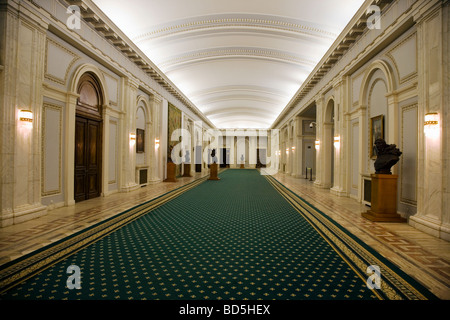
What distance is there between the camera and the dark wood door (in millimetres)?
6602

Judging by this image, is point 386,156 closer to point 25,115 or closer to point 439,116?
point 439,116

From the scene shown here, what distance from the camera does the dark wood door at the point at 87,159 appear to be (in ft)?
21.7

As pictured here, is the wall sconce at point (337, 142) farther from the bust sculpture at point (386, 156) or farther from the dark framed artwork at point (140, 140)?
the dark framed artwork at point (140, 140)

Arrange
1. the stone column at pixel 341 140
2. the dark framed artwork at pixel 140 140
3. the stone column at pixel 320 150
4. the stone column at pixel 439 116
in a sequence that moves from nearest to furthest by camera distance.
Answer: the stone column at pixel 439 116
the stone column at pixel 341 140
the dark framed artwork at pixel 140 140
the stone column at pixel 320 150

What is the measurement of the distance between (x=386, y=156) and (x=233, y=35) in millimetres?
6825

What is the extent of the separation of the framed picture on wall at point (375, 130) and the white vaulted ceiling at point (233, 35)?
3.11m

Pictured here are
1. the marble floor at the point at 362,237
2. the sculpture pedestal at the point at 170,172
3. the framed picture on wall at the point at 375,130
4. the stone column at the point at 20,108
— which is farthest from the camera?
the sculpture pedestal at the point at 170,172

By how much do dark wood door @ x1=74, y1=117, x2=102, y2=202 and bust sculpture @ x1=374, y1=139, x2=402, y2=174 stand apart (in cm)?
700

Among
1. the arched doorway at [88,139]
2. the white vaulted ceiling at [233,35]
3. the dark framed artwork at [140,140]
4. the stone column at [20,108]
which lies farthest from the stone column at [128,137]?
the stone column at [20,108]

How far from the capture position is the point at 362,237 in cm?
394

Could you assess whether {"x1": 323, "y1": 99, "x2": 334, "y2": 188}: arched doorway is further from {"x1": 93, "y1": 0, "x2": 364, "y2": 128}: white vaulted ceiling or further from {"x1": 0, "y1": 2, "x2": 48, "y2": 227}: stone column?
{"x1": 0, "y1": 2, "x2": 48, "y2": 227}: stone column

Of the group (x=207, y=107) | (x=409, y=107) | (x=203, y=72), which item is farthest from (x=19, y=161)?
(x=207, y=107)

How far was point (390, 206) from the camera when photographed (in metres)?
5.01

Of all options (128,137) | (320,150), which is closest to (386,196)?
(320,150)
